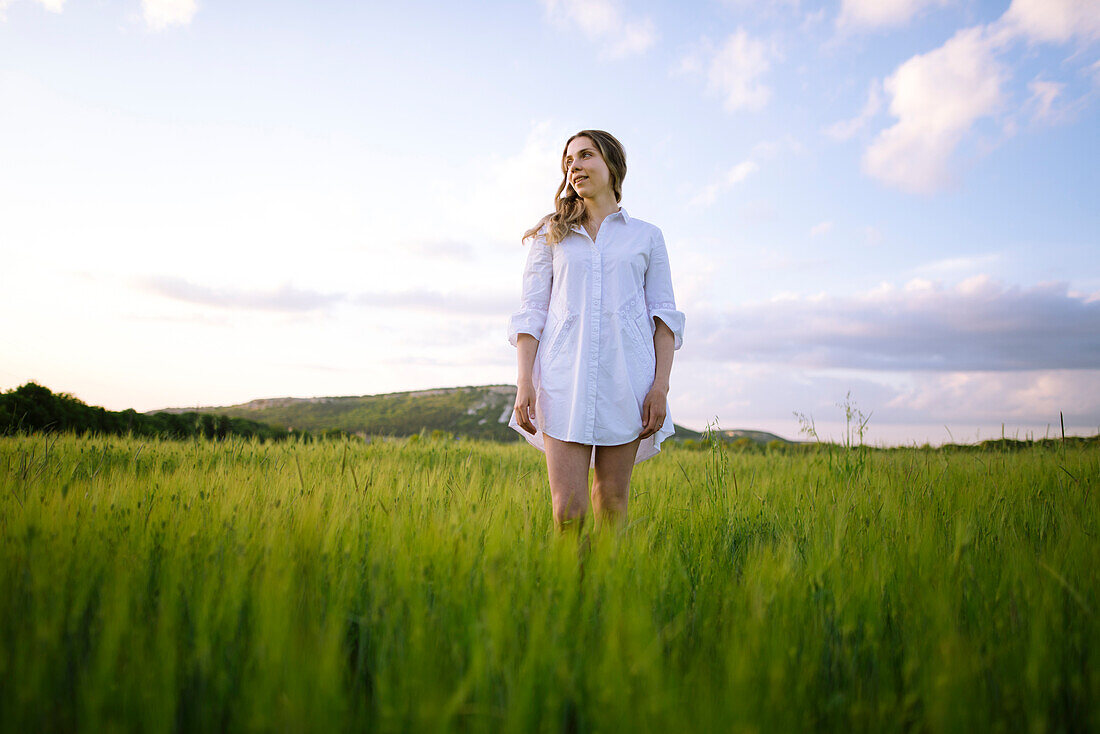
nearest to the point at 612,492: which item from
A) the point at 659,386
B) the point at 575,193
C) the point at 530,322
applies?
the point at 659,386

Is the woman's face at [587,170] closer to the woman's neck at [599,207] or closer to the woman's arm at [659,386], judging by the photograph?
the woman's neck at [599,207]

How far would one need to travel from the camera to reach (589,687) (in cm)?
125

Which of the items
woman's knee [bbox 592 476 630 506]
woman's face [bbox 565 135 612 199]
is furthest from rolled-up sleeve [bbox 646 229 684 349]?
woman's knee [bbox 592 476 630 506]

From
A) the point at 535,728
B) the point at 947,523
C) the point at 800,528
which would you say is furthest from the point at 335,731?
the point at 947,523

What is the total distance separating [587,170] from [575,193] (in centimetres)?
17

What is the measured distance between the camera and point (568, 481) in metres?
2.51

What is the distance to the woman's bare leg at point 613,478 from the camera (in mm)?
2625

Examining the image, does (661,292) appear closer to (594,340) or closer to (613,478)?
(594,340)

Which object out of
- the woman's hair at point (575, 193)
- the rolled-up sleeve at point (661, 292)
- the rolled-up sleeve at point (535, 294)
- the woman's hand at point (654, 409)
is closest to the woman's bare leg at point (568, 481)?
the woman's hand at point (654, 409)

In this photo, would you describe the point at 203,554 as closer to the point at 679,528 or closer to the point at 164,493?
the point at 164,493

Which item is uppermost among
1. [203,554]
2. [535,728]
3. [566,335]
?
[566,335]

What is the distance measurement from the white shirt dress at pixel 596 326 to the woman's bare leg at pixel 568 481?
66mm

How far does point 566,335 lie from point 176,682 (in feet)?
6.03

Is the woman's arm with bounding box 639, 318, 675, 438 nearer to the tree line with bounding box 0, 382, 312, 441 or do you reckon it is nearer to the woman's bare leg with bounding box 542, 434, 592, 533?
the woman's bare leg with bounding box 542, 434, 592, 533
